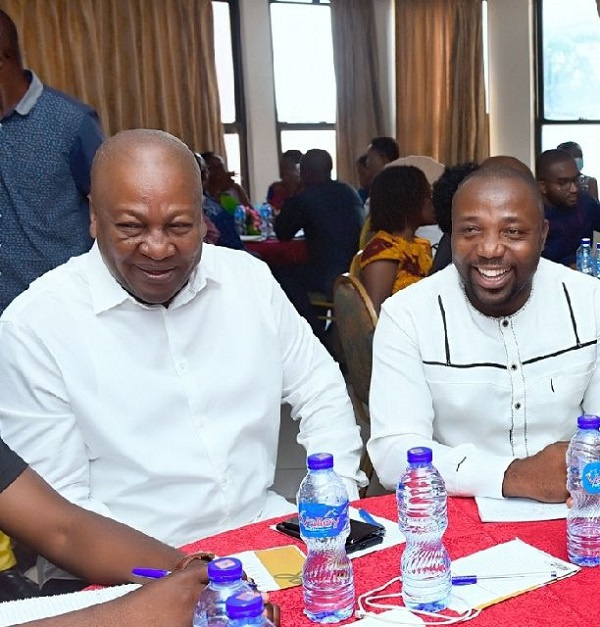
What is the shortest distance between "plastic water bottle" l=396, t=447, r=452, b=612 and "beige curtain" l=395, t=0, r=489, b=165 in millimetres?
8251

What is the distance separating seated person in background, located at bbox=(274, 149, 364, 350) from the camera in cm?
545

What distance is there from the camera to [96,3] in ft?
24.8

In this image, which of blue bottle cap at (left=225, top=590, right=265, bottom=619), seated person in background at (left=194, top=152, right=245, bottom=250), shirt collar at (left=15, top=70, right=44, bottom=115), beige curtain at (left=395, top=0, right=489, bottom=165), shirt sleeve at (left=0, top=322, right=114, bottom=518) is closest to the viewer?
blue bottle cap at (left=225, top=590, right=265, bottom=619)

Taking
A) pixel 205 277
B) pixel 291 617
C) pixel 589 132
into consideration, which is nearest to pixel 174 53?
pixel 589 132

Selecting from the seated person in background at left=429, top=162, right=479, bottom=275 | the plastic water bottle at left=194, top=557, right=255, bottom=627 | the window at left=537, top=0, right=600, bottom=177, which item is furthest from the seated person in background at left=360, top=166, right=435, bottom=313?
the window at left=537, top=0, right=600, bottom=177

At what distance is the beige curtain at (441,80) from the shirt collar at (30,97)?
7039mm

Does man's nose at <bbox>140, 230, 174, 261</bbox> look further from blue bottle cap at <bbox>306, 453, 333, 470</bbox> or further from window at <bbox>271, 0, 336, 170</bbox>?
window at <bbox>271, 0, 336, 170</bbox>

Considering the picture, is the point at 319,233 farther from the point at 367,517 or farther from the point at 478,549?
the point at 478,549

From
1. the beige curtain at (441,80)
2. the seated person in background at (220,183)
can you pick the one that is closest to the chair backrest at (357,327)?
the seated person in background at (220,183)

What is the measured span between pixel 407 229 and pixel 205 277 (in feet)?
7.33

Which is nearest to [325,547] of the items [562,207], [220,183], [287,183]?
[562,207]

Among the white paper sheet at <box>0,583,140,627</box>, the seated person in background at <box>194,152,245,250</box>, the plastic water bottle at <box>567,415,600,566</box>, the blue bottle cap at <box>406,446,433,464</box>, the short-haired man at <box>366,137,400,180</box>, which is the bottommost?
the white paper sheet at <box>0,583,140,627</box>

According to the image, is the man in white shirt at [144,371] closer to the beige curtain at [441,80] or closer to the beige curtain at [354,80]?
the beige curtain at [354,80]

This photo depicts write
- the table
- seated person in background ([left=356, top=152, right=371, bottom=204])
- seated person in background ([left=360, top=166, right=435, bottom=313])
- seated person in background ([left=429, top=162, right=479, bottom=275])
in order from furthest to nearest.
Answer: seated person in background ([left=356, top=152, right=371, bottom=204]), seated person in background ([left=360, top=166, right=435, bottom=313]), seated person in background ([left=429, top=162, right=479, bottom=275]), the table
